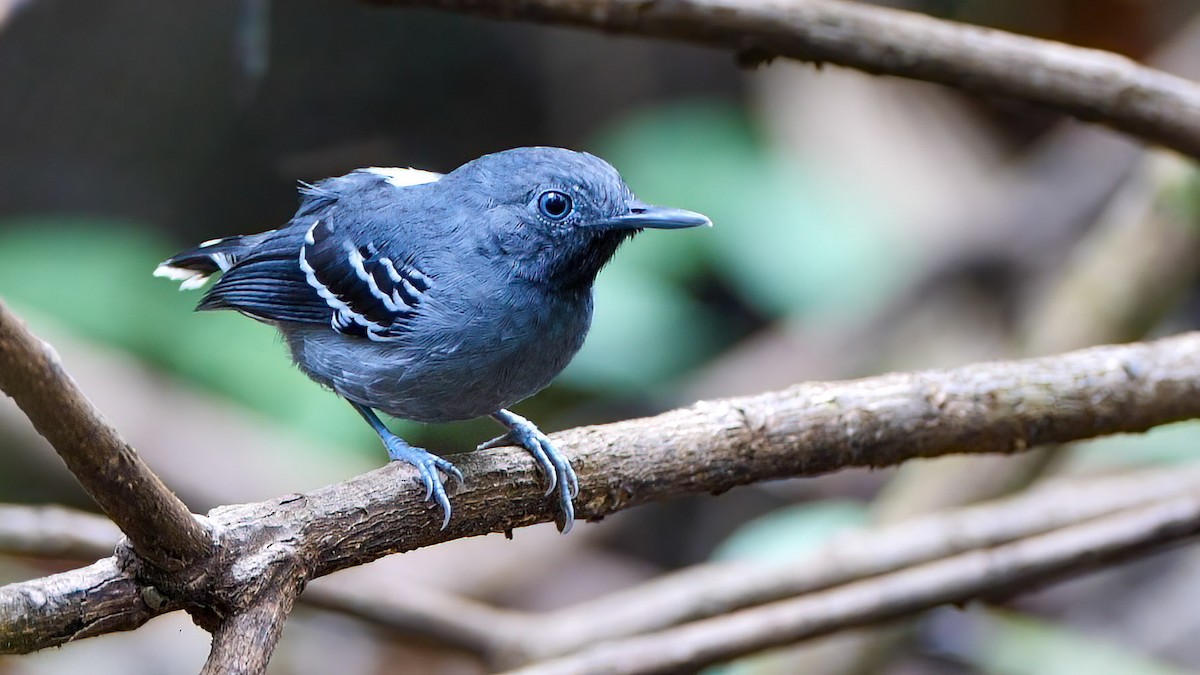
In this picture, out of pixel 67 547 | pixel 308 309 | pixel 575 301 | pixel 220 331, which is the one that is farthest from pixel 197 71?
pixel 575 301

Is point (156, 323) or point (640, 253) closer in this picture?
point (156, 323)

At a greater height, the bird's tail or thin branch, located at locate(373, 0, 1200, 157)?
thin branch, located at locate(373, 0, 1200, 157)

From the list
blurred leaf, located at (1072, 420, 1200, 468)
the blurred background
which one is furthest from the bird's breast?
blurred leaf, located at (1072, 420, 1200, 468)

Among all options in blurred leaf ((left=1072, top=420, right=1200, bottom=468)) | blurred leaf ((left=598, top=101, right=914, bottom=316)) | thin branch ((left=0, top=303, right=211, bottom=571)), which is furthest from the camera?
blurred leaf ((left=598, top=101, right=914, bottom=316))

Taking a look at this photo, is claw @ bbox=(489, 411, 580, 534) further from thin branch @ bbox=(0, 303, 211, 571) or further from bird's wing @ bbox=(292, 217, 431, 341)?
thin branch @ bbox=(0, 303, 211, 571)

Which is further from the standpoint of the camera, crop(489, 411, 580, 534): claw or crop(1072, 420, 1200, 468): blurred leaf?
crop(1072, 420, 1200, 468): blurred leaf

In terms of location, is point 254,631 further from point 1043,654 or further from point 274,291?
point 1043,654

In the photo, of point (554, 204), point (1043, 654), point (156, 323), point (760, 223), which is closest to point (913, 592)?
point (1043, 654)
